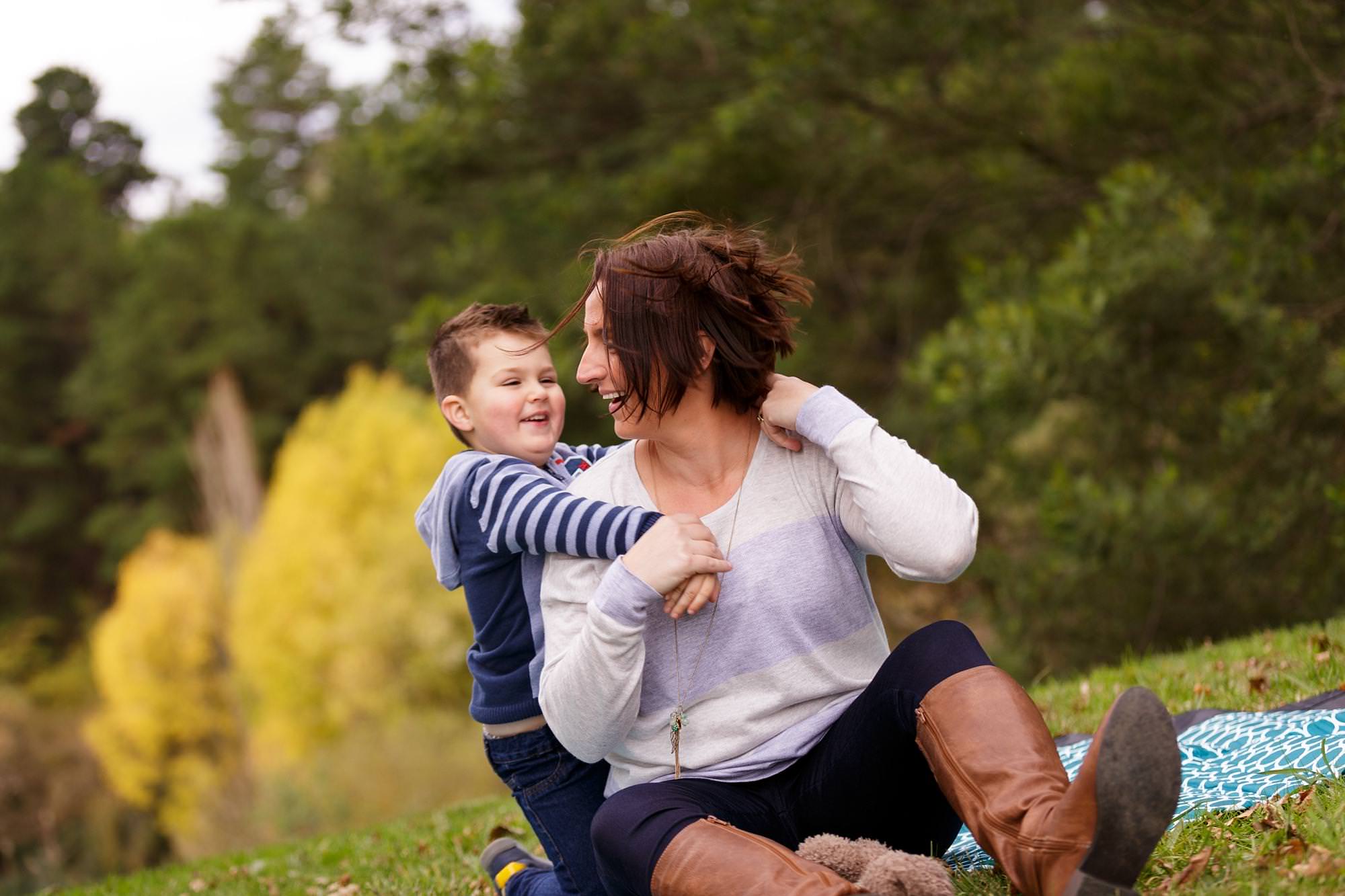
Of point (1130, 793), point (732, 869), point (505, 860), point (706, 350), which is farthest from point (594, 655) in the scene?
point (505, 860)

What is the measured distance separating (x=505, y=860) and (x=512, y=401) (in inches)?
53.0

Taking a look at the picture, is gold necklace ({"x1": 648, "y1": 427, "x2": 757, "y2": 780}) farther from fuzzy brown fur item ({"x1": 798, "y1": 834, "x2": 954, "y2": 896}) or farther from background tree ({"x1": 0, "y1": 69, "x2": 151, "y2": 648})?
background tree ({"x1": 0, "y1": 69, "x2": 151, "y2": 648})

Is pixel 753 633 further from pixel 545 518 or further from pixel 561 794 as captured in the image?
pixel 561 794

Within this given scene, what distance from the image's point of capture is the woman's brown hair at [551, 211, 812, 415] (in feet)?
8.73

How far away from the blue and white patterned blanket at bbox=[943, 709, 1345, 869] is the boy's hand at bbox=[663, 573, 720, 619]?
0.82m

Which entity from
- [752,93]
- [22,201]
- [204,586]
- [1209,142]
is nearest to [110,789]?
[204,586]

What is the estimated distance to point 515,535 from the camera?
2.78 metres

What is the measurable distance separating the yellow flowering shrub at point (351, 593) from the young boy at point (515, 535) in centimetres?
1535

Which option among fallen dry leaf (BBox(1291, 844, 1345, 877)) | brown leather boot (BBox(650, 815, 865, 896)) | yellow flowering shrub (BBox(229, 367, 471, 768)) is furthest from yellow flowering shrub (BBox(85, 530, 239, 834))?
fallen dry leaf (BBox(1291, 844, 1345, 877))

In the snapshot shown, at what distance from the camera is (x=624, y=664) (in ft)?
8.00

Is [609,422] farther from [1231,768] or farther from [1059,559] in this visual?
[1231,768]

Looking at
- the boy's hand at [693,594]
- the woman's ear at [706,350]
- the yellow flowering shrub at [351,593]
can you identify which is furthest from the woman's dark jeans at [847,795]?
the yellow flowering shrub at [351,593]

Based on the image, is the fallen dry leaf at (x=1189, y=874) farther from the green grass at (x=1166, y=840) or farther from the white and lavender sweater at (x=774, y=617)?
the white and lavender sweater at (x=774, y=617)

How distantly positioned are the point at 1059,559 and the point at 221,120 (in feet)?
111
